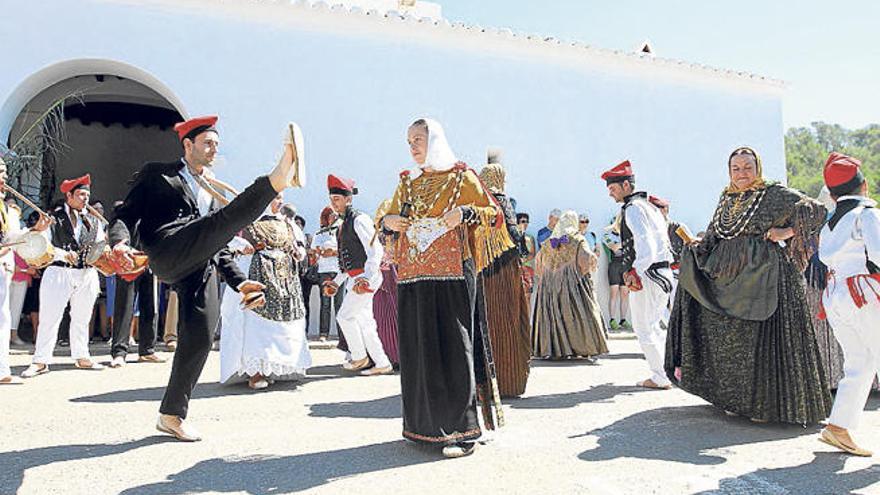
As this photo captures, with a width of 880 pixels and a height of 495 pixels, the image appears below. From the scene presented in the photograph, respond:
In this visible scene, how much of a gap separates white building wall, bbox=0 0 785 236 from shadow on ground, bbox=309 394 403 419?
605 cm

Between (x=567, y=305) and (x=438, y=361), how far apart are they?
423 centimetres

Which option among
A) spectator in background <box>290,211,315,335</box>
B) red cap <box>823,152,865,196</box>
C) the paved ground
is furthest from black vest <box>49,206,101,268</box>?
red cap <box>823,152,865,196</box>

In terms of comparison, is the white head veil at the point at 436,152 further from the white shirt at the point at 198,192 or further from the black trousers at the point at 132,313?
the black trousers at the point at 132,313

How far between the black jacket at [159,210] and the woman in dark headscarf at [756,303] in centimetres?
312

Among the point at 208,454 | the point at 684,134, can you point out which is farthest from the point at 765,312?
the point at 684,134

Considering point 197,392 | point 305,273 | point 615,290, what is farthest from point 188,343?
point 615,290

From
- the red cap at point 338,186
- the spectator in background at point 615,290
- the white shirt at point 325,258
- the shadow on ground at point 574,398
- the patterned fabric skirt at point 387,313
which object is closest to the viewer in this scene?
the shadow on ground at point 574,398

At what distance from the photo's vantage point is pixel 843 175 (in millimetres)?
3908

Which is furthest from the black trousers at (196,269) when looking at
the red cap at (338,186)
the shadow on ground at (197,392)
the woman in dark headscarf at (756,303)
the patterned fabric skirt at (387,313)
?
the patterned fabric skirt at (387,313)

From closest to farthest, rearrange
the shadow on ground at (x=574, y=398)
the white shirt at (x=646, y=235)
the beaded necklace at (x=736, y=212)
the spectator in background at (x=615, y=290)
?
1. the beaded necklace at (x=736, y=212)
2. the shadow on ground at (x=574, y=398)
3. the white shirt at (x=646, y=235)
4. the spectator in background at (x=615, y=290)

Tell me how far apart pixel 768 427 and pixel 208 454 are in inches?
135

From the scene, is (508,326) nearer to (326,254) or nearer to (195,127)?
(195,127)

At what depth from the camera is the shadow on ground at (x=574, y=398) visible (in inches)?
204

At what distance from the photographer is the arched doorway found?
12578mm
